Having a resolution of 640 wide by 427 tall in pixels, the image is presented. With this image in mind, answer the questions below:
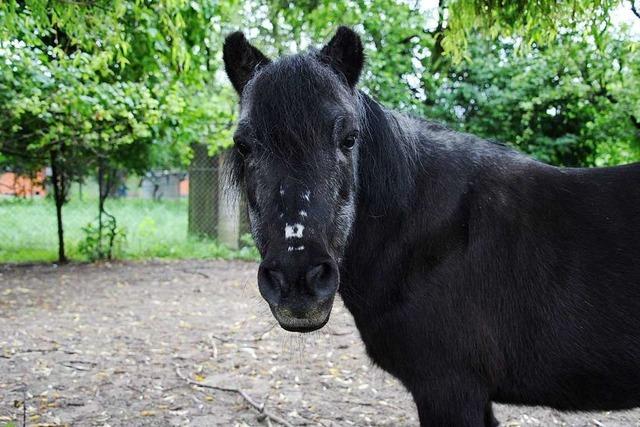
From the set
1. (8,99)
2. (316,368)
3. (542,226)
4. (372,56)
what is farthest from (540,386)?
(372,56)

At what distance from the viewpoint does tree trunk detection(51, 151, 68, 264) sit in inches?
384

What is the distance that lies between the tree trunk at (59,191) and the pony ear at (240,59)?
807 centimetres

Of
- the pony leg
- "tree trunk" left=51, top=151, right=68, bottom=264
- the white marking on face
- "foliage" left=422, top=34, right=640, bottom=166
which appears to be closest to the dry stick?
the pony leg

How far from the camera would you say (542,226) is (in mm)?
2521

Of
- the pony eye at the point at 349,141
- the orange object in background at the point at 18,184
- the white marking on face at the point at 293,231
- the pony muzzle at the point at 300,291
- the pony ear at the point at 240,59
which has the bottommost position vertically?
the orange object in background at the point at 18,184

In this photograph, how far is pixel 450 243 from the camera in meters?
2.52

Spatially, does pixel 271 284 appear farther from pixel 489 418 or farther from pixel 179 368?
pixel 179 368

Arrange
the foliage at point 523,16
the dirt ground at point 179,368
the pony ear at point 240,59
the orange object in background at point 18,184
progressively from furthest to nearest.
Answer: the orange object in background at point 18,184, the dirt ground at point 179,368, the foliage at point 523,16, the pony ear at point 240,59

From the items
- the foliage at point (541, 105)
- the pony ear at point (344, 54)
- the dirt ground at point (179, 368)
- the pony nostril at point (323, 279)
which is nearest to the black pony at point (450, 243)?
the pony ear at point (344, 54)

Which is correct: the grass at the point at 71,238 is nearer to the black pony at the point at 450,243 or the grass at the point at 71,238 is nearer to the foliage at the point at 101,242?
the foliage at the point at 101,242

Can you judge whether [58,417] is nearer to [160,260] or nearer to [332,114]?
[332,114]

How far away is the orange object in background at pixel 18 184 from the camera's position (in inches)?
422

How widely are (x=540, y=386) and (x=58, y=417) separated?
10.6 feet

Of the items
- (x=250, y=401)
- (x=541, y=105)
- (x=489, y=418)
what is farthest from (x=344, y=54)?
(x=541, y=105)
